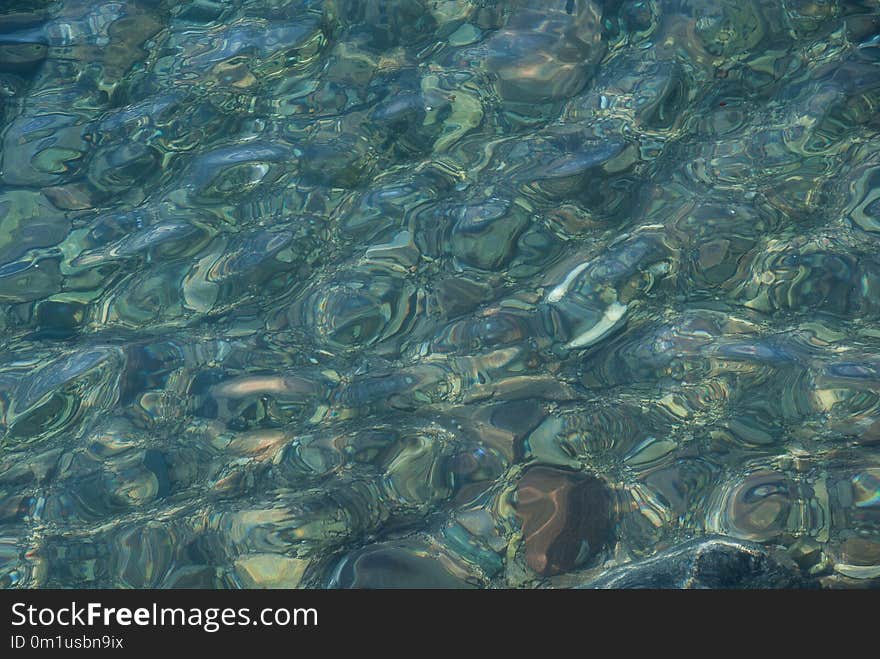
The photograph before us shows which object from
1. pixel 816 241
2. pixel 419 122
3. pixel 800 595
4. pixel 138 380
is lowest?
pixel 800 595

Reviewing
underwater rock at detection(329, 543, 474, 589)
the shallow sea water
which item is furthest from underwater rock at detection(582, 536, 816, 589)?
underwater rock at detection(329, 543, 474, 589)

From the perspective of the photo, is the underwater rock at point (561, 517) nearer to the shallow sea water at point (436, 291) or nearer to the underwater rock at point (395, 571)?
the shallow sea water at point (436, 291)

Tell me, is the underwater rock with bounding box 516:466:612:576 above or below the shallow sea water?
below

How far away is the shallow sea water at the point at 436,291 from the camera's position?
1501mm

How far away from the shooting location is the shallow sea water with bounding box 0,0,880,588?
1.50m

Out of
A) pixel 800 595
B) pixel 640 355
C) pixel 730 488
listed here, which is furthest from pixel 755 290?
pixel 800 595

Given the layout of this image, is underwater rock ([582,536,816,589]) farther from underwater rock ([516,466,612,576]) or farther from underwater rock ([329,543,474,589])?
underwater rock ([329,543,474,589])

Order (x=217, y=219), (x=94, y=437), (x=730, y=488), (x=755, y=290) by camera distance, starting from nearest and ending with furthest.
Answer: (x=730, y=488) < (x=94, y=437) < (x=755, y=290) < (x=217, y=219)

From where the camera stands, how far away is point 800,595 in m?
1.40

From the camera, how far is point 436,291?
5.89ft

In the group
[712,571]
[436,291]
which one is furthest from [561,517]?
[436,291]

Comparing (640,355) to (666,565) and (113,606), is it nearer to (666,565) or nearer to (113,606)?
(666,565)

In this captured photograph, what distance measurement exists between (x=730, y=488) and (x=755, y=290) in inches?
17.5

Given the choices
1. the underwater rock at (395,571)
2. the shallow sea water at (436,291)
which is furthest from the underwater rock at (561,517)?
the underwater rock at (395,571)
